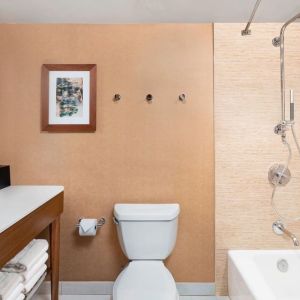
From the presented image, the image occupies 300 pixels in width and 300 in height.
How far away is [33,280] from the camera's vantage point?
1.39m

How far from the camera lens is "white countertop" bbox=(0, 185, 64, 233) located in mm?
1121

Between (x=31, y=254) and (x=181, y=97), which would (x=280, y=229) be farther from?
(x=31, y=254)

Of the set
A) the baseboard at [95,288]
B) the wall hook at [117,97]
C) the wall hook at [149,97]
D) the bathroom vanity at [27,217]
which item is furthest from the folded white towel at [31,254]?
the wall hook at [149,97]

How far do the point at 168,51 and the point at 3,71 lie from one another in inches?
47.5

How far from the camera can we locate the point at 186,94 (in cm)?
192

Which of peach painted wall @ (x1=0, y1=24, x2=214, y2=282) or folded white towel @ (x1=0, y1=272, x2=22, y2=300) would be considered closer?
folded white towel @ (x1=0, y1=272, x2=22, y2=300)

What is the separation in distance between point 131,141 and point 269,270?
132cm

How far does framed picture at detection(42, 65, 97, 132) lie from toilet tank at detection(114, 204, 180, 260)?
2.31 ft

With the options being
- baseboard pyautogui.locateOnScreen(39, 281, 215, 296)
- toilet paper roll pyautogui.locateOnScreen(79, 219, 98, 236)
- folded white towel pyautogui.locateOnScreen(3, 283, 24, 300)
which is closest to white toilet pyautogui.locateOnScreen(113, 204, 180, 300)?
toilet paper roll pyautogui.locateOnScreen(79, 219, 98, 236)

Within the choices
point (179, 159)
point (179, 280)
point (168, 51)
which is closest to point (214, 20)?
point (168, 51)

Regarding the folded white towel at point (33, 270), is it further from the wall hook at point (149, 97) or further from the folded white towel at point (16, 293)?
the wall hook at point (149, 97)

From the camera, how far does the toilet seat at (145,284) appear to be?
1356mm

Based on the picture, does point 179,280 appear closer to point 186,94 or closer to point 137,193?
point 137,193

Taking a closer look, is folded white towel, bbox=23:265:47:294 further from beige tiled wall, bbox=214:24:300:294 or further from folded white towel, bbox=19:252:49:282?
beige tiled wall, bbox=214:24:300:294
